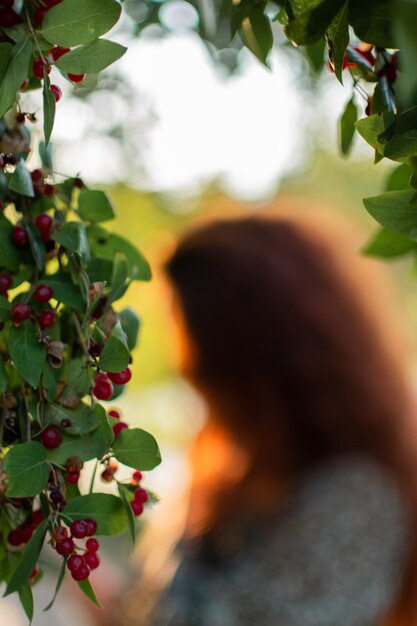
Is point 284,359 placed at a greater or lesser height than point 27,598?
lesser

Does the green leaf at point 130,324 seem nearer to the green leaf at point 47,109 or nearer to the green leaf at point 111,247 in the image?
the green leaf at point 111,247

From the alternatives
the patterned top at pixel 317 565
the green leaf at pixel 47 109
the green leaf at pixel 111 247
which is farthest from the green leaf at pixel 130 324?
the patterned top at pixel 317 565

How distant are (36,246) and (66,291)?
→ 0.08ft

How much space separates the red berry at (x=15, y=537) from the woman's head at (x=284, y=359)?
1340 mm

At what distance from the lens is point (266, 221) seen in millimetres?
1938

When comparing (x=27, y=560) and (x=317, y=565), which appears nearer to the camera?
(x=27, y=560)

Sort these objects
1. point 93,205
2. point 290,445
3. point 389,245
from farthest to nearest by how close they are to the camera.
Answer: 1. point 290,445
2. point 389,245
3. point 93,205

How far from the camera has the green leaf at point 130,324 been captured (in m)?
0.44

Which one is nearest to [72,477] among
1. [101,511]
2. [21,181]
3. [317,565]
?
[101,511]

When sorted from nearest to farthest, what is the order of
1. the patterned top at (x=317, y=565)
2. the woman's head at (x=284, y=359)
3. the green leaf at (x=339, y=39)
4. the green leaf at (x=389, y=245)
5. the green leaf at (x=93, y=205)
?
the green leaf at (x=339, y=39) → the green leaf at (x=93, y=205) → the green leaf at (x=389, y=245) → the patterned top at (x=317, y=565) → the woman's head at (x=284, y=359)

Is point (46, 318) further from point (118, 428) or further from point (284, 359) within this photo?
point (284, 359)

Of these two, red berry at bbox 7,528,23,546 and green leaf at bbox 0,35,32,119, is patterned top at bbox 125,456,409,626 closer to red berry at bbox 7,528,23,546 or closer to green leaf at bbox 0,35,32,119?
red berry at bbox 7,528,23,546

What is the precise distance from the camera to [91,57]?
1.17 feet

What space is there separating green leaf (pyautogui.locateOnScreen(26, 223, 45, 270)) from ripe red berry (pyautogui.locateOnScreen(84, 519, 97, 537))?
0.11 metres
